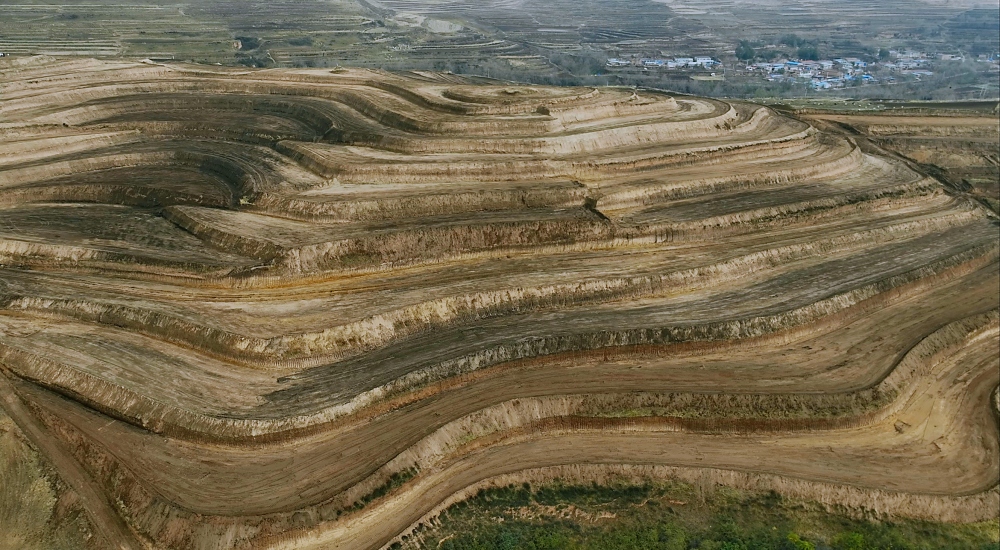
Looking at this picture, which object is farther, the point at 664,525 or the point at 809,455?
the point at 809,455

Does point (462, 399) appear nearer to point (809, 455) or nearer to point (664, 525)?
point (664, 525)

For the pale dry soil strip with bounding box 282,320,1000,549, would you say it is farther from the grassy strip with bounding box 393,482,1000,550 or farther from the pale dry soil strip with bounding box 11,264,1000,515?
the pale dry soil strip with bounding box 11,264,1000,515

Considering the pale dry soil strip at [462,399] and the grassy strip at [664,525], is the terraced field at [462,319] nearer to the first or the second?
the pale dry soil strip at [462,399]

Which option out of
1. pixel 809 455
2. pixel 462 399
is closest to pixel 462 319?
pixel 462 399

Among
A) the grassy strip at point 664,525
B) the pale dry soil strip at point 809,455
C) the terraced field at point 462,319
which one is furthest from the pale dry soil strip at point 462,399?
the grassy strip at point 664,525

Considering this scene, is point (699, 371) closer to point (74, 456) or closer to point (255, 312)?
point (255, 312)

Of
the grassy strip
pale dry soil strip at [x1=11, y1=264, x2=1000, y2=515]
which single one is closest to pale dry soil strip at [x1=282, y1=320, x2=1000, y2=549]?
the grassy strip
